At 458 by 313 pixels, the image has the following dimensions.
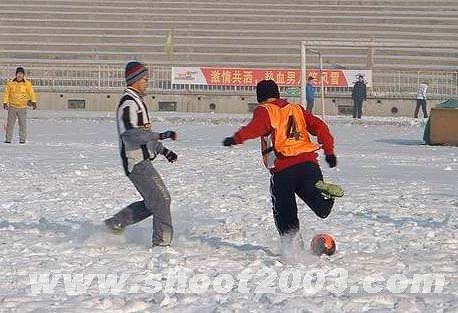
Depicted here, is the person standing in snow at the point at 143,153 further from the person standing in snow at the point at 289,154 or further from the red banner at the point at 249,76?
the red banner at the point at 249,76

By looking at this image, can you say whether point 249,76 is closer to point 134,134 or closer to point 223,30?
point 223,30

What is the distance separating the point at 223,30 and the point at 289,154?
3239 centimetres

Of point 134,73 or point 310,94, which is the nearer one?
point 134,73

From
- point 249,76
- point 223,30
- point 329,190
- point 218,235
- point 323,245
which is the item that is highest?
point 223,30

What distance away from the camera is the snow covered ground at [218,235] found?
5359 mm

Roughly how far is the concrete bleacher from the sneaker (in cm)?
2872

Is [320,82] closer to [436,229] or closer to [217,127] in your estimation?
[217,127]

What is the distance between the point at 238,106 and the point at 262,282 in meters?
26.4

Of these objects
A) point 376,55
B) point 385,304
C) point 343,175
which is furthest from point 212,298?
point 376,55

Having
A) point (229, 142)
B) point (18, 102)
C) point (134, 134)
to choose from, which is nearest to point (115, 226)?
point (134, 134)

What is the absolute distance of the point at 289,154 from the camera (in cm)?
675

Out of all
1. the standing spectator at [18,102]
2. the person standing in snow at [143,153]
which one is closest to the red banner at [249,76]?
the standing spectator at [18,102]

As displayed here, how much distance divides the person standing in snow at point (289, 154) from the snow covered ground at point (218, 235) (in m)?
0.36

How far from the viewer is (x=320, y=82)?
3016 centimetres
